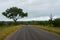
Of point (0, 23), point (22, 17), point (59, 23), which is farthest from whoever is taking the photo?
point (22, 17)

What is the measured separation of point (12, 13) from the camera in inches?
5640

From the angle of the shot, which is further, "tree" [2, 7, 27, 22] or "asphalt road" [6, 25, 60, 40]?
"tree" [2, 7, 27, 22]

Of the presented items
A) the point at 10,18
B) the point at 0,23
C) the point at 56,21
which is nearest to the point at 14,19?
the point at 10,18

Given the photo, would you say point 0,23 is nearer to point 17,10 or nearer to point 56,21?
point 56,21

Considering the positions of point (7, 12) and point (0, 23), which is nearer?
point (0, 23)

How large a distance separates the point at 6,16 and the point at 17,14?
772 cm

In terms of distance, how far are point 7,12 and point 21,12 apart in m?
9.59

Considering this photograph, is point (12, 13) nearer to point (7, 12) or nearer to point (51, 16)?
point (7, 12)

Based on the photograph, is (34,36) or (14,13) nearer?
(34,36)

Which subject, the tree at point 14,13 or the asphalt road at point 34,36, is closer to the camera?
the asphalt road at point 34,36

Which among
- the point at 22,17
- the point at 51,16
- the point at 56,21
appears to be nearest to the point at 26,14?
the point at 22,17

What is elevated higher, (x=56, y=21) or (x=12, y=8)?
(x=12, y=8)

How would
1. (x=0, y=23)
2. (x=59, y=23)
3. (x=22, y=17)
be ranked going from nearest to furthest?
A: (x=59, y=23)
(x=0, y=23)
(x=22, y=17)

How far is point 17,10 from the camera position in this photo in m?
145
